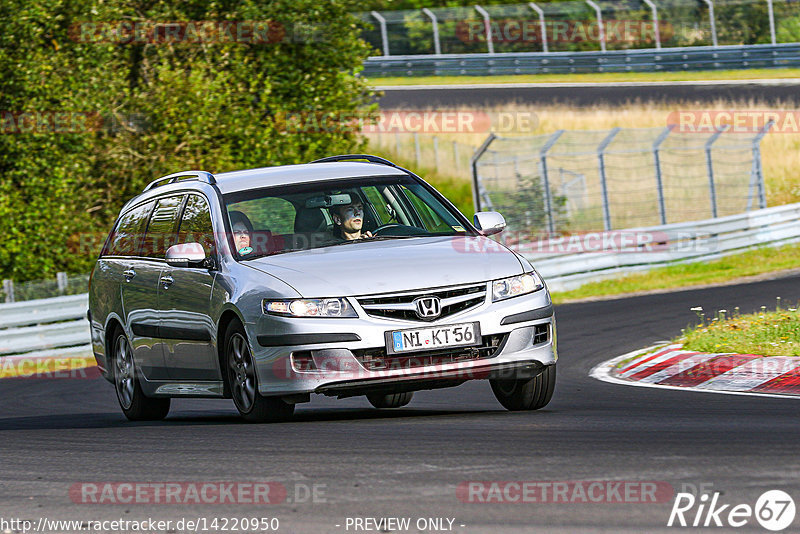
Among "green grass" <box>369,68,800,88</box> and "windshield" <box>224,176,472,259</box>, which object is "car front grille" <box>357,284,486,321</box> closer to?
"windshield" <box>224,176,472,259</box>

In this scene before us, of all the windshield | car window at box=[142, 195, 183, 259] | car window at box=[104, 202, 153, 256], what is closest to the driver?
the windshield

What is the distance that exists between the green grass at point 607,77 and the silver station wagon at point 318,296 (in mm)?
32642

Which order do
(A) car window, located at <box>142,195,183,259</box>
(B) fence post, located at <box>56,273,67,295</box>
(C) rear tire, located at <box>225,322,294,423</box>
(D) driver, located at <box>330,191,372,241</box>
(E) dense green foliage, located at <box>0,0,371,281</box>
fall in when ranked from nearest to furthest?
(C) rear tire, located at <box>225,322,294,423</box> → (D) driver, located at <box>330,191,372,241</box> → (A) car window, located at <box>142,195,183,259</box> → (B) fence post, located at <box>56,273,67,295</box> → (E) dense green foliage, located at <box>0,0,371,281</box>

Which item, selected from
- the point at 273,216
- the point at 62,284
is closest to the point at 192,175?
the point at 273,216

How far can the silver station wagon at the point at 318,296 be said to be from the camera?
26.2 feet

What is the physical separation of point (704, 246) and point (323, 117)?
853cm

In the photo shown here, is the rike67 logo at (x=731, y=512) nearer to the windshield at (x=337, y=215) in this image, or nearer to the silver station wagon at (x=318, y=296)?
the silver station wagon at (x=318, y=296)

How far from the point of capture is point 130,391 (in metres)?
10.5

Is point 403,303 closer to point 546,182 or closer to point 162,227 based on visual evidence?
point 162,227

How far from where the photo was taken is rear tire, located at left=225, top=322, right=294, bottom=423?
8.38 m

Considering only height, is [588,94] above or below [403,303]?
below

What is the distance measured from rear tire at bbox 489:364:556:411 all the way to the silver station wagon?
0.4 inches

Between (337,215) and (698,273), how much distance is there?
1533 cm

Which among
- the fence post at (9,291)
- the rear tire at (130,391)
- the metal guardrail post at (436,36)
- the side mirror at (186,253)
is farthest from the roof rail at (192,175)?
the metal guardrail post at (436,36)
